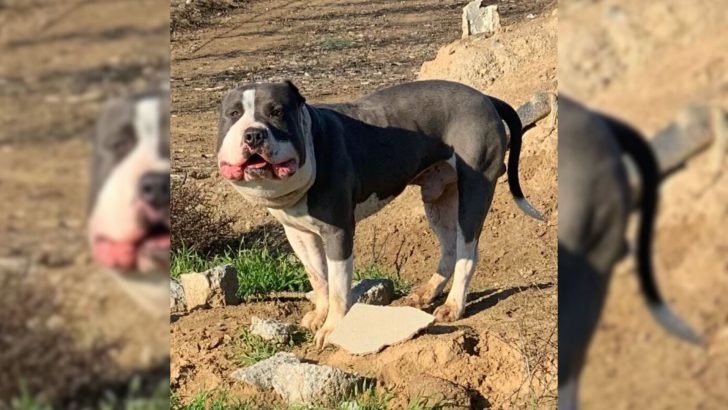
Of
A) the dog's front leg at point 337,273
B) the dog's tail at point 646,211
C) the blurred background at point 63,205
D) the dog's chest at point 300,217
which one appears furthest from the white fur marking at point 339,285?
the blurred background at point 63,205

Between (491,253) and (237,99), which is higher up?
(237,99)

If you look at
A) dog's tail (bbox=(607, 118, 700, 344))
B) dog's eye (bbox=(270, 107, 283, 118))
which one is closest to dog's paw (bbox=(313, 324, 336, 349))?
dog's eye (bbox=(270, 107, 283, 118))

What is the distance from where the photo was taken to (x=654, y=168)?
1201 mm

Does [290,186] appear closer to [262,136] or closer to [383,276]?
[262,136]

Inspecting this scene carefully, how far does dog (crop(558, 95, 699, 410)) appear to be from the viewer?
1.17m

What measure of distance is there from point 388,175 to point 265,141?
2.63 ft

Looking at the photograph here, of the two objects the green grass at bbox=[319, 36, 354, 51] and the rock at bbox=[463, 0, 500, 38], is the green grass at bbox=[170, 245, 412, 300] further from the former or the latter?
the rock at bbox=[463, 0, 500, 38]

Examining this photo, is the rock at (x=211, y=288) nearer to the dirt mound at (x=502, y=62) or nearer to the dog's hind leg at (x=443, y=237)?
the dog's hind leg at (x=443, y=237)

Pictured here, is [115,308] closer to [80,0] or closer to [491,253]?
[80,0]

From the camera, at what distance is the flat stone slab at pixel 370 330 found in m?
3.04

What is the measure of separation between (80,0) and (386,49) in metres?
4.96

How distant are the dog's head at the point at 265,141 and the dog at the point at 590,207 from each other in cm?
134

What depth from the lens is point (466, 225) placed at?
3379 millimetres

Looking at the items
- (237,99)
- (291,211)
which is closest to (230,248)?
(291,211)
